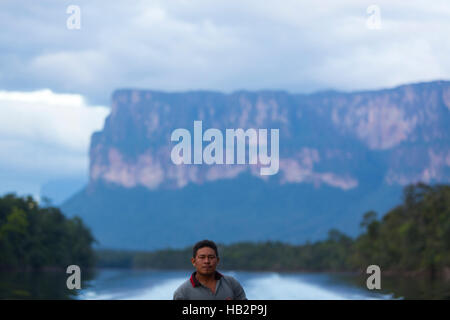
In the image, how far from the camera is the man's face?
19.5ft

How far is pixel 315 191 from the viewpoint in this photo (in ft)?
579

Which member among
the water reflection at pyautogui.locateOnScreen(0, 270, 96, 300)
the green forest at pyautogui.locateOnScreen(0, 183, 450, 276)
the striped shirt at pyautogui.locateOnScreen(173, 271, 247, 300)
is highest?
the green forest at pyautogui.locateOnScreen(0, 183, 450, 276)

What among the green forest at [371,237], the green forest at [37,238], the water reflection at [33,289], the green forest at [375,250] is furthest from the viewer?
the green forest at [37,238]

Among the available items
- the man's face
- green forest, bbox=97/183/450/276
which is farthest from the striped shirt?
green forest, bbox=97/183/450/276

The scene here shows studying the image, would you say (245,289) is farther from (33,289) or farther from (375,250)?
(375,250)

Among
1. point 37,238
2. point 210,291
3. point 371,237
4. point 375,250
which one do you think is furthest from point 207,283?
point 371,237

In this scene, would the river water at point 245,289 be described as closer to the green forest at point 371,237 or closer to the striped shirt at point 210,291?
the green forest at point 371,237

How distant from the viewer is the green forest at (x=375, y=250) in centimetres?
Result: 6220

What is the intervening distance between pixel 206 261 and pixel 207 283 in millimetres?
212

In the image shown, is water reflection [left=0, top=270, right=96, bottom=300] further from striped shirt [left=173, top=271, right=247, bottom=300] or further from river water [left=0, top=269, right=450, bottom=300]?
striped shirt [left=173, top=271, right=247, bottom=300]

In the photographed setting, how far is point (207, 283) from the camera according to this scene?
607 centimetres

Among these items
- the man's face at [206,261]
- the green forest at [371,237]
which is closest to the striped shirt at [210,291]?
the man's face at [206,261]
